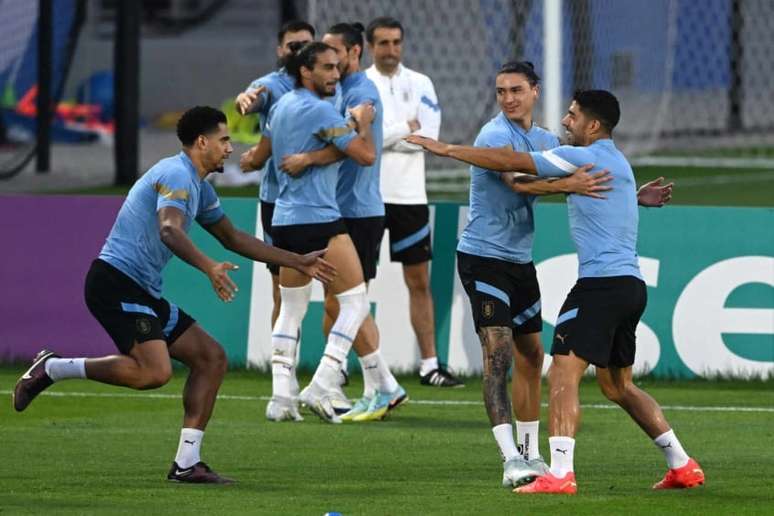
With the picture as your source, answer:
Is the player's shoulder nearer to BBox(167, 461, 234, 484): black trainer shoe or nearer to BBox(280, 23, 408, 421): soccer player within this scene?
BBox(167, 461, 234, 484): black trainer shoe

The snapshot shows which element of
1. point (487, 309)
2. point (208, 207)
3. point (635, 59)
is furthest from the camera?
point (635, 59)

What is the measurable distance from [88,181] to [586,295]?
1596cm

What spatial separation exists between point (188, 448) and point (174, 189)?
1257 mm

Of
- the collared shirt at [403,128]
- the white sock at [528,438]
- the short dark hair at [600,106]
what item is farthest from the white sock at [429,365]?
the short dark hair at [600,106]

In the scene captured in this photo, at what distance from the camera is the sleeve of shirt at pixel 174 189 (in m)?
9.22

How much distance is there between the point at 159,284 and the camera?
31.4ft

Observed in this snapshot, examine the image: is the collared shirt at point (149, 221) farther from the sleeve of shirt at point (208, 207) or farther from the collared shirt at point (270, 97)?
the collared shirt at point (270, 97)

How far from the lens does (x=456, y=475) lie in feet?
31.7

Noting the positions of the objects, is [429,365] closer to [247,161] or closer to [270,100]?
[247,161]

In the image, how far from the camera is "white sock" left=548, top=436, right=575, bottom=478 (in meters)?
8.88

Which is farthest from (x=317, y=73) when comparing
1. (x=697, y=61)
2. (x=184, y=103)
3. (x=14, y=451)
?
(x=184, y=103)

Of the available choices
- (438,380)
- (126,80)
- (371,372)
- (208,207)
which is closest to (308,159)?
(371,372)

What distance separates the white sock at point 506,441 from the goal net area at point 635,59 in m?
13.0

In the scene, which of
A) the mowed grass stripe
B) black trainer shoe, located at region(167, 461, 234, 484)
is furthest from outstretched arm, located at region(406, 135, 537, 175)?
the mowed grass stripe
